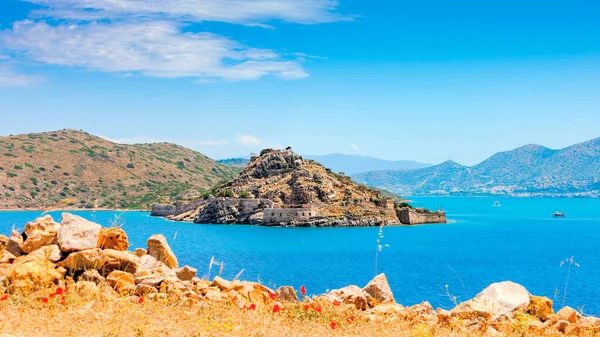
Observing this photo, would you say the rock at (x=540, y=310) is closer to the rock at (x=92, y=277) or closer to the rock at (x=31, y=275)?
the rock at (x=92, y=277)

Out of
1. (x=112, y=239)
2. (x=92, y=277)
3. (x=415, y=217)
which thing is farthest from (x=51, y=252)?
(x=415, y=217)

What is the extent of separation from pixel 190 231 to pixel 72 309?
249 feet

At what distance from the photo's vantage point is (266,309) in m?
11.4

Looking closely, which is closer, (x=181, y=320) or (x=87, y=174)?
(x=181, y=320)

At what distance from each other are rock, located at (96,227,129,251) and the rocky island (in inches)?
3174

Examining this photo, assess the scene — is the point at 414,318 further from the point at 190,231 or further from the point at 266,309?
the point at 190,231

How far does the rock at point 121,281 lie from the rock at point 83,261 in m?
0.51

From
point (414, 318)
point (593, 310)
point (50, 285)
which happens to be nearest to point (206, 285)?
point (50, 285)

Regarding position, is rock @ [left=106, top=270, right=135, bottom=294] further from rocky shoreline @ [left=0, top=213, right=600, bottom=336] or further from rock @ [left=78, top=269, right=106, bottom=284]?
rock @ [left=78, top=269, right=106, bottom=284]

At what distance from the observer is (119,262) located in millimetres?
12219

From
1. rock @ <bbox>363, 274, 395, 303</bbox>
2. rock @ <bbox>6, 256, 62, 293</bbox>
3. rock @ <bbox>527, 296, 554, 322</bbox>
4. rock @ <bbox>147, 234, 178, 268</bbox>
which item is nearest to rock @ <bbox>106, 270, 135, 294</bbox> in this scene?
rock @ <bbox>6, 256, 62, 293</bbox>

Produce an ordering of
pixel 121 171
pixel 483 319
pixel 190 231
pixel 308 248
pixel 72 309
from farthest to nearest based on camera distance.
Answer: pixel 121 171, pixel 190 231, pixel 308 248, pixel 483 319, pixel 72 309

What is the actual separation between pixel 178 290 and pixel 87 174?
6053 inches

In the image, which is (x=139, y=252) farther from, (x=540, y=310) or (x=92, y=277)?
(x=540, y=310)
